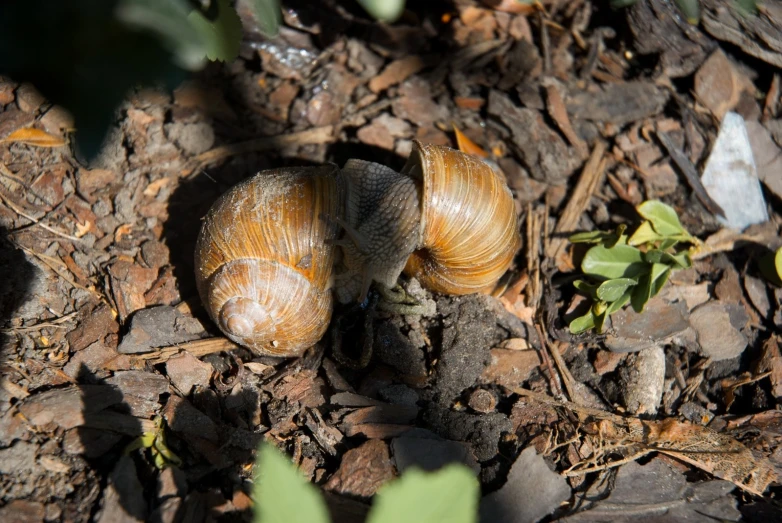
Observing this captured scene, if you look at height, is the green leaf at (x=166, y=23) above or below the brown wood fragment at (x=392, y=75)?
above

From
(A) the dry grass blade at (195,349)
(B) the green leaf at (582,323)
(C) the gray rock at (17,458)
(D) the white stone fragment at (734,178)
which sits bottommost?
(A) the dry grass blade at (195,349)

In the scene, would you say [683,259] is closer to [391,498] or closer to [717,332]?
[717,332]

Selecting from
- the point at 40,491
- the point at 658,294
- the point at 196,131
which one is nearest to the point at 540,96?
the point at 658,294

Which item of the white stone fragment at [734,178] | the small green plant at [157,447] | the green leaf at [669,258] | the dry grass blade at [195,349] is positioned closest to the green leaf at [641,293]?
the green leaf at [669,258]

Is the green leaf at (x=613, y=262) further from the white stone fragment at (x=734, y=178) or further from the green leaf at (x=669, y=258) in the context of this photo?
the white stone fragment at (x=734, y=178)

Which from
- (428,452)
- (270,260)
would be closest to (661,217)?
(428,452)

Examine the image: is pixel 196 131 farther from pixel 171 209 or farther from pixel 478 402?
pixel 478 402

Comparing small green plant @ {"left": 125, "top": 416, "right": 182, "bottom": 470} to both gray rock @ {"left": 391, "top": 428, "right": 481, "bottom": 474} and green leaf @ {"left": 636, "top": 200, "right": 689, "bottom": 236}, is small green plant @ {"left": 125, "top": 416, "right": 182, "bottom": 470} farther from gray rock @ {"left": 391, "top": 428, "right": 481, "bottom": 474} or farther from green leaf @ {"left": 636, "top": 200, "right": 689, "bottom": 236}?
green leaf @ {"left": 636, "top": 200, "right": 689, "bottom": 236}

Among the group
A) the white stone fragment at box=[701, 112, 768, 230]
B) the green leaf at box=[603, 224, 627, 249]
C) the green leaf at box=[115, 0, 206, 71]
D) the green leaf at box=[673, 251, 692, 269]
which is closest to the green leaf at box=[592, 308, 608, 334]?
the green leaf at box=[603, 224, 627, 249]
